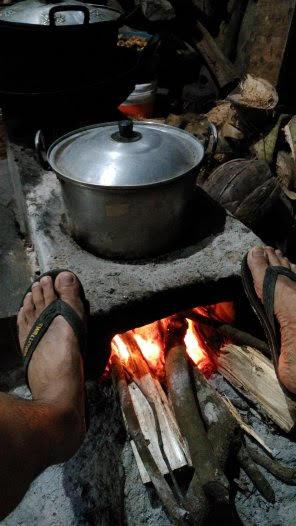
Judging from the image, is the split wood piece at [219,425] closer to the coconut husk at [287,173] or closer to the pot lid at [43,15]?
the coconut husk at [287,173]

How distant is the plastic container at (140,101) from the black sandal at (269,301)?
3.47 metres

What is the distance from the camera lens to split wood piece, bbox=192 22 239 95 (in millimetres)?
6160

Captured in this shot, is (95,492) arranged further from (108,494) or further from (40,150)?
(40,150)

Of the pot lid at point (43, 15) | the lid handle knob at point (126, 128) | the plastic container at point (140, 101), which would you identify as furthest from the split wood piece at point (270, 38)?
the lid handle knob at point (126, 128)

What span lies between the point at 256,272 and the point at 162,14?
541 centimetres

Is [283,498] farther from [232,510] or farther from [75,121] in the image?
[75,121]

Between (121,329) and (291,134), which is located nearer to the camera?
(121,329)

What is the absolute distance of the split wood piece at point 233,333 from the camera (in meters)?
2.62

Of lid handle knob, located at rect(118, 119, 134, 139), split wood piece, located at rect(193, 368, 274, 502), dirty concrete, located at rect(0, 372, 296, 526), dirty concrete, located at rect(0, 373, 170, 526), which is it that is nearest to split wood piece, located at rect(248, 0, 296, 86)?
lid handle knob, located at rect(118, 119, 134, 139)

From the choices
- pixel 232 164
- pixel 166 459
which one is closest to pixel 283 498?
pixel 166 459

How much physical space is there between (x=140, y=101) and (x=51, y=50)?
8.13ft

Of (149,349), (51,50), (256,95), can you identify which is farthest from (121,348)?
(256,95)

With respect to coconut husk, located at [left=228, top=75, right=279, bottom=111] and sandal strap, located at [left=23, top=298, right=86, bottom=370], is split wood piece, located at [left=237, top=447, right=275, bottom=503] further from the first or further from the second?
coconut husk, located at [left=228, top=75, right=279, bottom=111]

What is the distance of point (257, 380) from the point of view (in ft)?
8.34
